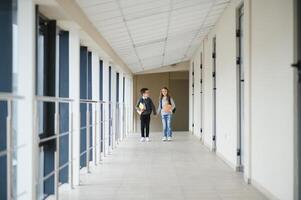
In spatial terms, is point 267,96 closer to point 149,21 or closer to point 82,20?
point 82,20

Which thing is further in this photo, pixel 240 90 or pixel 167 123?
pixel 167 123

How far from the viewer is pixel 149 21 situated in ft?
17.8

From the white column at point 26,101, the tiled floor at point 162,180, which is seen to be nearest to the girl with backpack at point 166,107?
the tiled floor at point 162,180

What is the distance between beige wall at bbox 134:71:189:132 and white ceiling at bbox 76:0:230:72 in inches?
264

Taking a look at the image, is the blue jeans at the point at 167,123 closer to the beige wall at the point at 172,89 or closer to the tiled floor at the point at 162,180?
the tiled floor at the point at 162,180

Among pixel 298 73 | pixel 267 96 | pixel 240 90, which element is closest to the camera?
pixel 298 73

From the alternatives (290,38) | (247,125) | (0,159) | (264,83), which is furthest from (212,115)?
(0,159)

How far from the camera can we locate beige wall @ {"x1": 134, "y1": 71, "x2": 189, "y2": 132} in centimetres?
1495

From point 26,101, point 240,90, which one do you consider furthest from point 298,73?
point 240,90

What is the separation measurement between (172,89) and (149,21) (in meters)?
9.74

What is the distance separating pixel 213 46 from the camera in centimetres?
727

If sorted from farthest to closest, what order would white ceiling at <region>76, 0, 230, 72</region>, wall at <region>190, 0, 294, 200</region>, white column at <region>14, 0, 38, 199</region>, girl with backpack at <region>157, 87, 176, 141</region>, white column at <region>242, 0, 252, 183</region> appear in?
girl with backpack at <region>157, 87, 176, 141</region> < white ceiling at <region>76, 0, 230, 72</region> < white column at <region>242, 0, 252, 183</region> < wall at <region>190, 0, 294, 200</region> < white column at <region>14, 0, 38, 199</region>

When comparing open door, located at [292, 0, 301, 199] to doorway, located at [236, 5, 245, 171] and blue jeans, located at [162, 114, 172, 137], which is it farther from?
blue jeans, located at [162, 114, 172, 137]

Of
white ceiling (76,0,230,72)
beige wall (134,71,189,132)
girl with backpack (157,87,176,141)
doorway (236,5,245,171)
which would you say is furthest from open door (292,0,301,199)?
beige wall (134,71,189,132)
